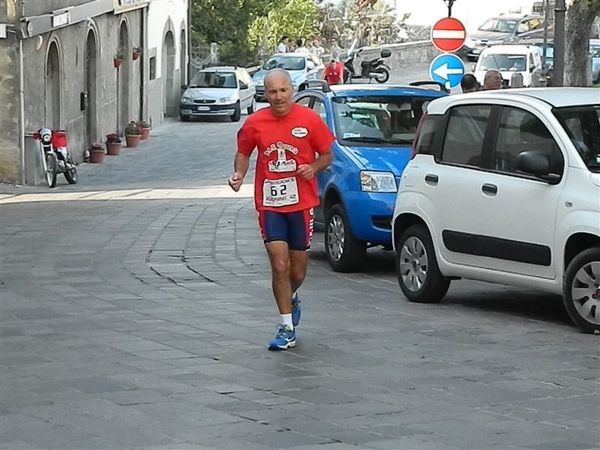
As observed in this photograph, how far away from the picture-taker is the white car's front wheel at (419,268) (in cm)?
1200

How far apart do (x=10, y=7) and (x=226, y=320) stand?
52.3 ft

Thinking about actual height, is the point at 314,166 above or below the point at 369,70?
above

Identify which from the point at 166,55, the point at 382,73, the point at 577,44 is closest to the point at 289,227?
the point at 577,44

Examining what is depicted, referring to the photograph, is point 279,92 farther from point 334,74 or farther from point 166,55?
point 166,55

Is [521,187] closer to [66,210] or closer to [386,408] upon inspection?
[386,408]

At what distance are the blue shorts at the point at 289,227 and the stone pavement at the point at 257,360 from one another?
74 centimetres

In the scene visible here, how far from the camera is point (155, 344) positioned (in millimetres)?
9742

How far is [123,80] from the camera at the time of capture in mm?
37656

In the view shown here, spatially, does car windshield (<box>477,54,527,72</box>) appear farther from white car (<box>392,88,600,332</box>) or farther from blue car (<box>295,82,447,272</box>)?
white car (<box>392,88,600,332</box>)

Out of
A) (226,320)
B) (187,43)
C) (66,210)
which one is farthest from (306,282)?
(187,43)

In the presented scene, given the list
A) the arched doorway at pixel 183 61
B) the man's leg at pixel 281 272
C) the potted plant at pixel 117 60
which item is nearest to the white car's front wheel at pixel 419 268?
the man's leg at pixel 281 272

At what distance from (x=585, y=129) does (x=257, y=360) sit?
3.34m

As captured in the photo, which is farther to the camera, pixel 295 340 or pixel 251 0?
pixel 251 0

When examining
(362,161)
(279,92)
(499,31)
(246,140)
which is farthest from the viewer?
(499,31)
